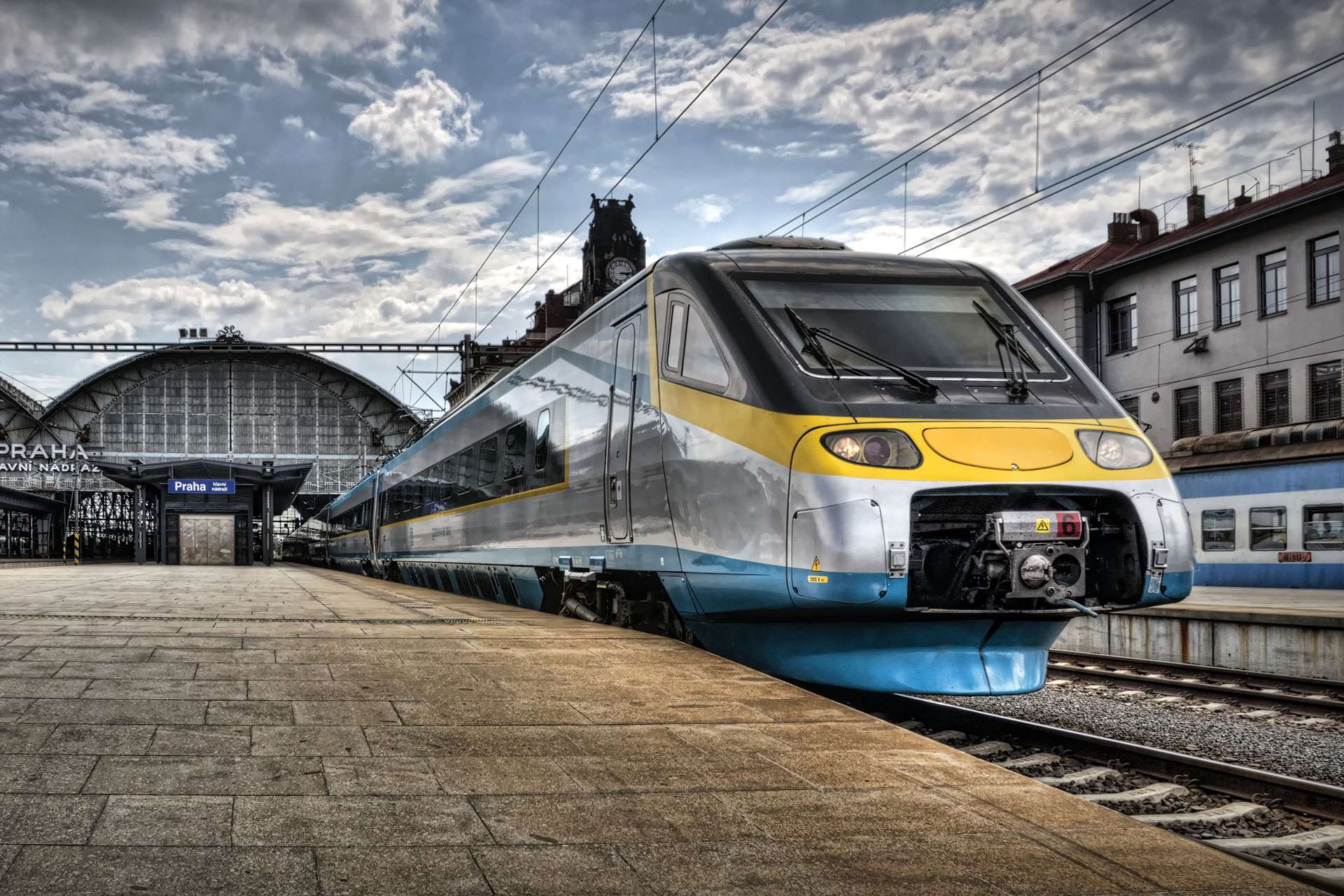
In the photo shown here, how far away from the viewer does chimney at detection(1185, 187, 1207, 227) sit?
3466 cm

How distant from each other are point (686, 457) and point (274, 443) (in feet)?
192

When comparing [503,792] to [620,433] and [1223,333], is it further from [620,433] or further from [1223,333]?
[1223,333]

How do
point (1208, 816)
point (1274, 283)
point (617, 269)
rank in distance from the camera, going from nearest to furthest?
1. point (1208, 816)
2. point (1274, 283)
3. point (617, 269)

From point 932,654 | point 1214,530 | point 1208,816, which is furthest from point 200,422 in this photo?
point 1208,816

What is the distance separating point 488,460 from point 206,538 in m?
31.9

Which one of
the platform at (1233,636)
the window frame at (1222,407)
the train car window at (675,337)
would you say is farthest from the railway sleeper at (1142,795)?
the window frame at (1222,407)

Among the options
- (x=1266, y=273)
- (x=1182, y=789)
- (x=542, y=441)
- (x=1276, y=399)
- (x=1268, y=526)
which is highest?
(x=1266, y=273)

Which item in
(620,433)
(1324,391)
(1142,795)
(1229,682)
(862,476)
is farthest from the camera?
(1324,391)

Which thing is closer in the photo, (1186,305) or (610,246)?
(1186,305)

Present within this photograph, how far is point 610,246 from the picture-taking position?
65562 millimetres

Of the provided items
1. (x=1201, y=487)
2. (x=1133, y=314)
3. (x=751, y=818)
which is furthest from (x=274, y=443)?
(x=751, y=818)

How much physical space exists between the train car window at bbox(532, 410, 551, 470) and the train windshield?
410cm

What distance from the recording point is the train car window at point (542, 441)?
11805 millimetres

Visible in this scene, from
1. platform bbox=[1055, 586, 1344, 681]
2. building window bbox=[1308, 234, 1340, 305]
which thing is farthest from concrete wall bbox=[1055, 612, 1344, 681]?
building window bbox=[1308, 234, 1340, 305]
